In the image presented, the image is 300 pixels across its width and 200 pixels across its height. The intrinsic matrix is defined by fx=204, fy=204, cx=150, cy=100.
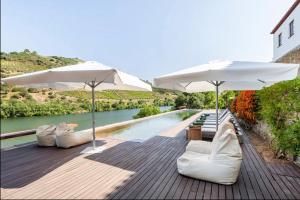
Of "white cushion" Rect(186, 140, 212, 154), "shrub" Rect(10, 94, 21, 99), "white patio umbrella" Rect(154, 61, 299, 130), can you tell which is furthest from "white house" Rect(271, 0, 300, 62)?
"shrub" Rect(10, 94, 21, 99)

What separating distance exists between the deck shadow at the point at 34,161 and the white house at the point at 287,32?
39.6ft

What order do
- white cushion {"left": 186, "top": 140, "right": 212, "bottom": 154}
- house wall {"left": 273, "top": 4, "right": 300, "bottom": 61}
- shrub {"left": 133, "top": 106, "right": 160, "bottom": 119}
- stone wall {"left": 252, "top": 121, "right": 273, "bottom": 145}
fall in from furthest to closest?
shrub {"left": 133, "top": 106, "right": 160, "bottom": 119}
house wall {"left": 273, "top": 4, "right": 300, "bottom": 61}
stone wall {"left": 252, "top": 121, "right": 273, "bottom": 145}
white cushion {"left": 186, "top": 140, "right": 212, "bottom": 154}

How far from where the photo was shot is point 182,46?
1342cm

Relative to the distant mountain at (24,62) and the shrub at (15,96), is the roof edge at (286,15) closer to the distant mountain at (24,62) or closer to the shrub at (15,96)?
the distant mountain at (24,62)

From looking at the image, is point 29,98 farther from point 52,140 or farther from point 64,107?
point 52,140

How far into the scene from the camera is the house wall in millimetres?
13703

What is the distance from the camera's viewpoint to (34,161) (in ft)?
14.4

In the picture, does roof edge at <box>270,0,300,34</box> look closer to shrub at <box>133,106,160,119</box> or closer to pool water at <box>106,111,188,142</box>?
pool water at <box>106,111,188,142</box>

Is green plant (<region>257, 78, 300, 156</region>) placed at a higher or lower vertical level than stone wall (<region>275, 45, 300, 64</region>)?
lower

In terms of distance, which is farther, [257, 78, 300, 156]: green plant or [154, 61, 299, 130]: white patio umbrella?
[257, 78, 300, 156]: green plant

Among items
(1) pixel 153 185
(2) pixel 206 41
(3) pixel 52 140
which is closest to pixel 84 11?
(1) pixel 153 185

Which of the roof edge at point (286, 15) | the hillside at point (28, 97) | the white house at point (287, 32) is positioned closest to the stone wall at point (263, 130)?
the white house at point (287, 32)

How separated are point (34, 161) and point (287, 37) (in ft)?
60.4

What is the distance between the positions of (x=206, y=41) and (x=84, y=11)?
9740 millimetres
